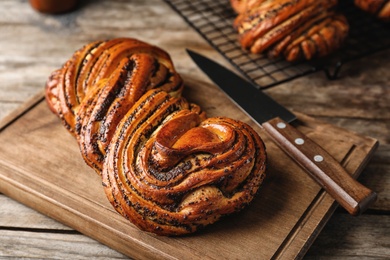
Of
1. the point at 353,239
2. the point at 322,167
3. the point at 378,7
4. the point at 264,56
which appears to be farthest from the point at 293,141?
the point at 378,7

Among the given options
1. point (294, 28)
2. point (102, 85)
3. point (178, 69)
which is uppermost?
point (294, 28)

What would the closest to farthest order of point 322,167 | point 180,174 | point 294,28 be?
point 180,174, point 322,167, point 294,28

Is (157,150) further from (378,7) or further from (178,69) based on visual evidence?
(378,7)

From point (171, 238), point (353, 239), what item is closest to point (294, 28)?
point (353, 239)

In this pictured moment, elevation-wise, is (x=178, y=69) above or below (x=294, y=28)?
below

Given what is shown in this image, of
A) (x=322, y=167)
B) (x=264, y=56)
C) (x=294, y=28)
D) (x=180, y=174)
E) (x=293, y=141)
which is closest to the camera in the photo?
(x=180, y=174)

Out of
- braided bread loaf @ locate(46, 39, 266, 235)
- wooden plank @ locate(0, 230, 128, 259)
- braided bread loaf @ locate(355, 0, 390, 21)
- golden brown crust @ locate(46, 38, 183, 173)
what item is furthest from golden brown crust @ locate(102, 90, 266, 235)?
braided bread loaf @ locate(355, 0, 390, 21)

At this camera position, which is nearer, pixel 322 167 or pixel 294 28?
pixel 322 167

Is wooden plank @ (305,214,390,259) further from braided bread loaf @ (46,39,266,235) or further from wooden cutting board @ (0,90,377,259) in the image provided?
braided bread loaf @ (46,39,266,235)
